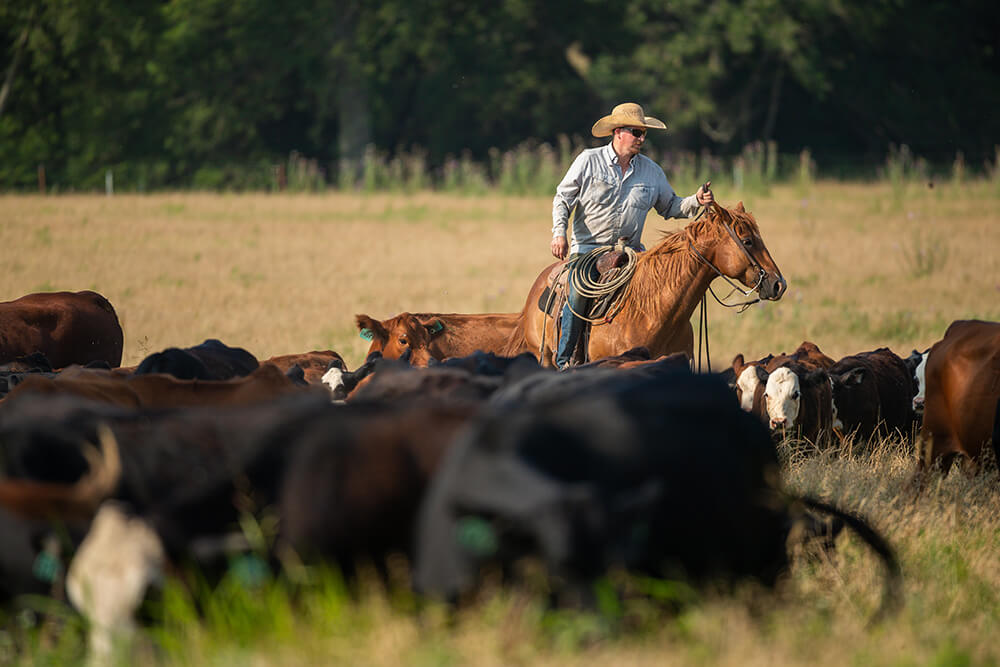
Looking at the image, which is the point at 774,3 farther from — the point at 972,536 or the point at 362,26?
the point at 972,536

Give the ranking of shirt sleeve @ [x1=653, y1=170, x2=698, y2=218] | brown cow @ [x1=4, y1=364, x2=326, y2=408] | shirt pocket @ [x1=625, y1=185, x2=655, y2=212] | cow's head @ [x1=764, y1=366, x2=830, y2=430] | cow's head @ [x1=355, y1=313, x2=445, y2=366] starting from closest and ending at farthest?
brown cow @ [x1=4, y1=364, x2=326, y2=408], cow's head @ [x1=764, y1=366, x2=830, y2=430], shirt pocket @ [x1=625, y1=185, x2=655, y2=212], shirt sleeve @ [x1=653, y1=170, x2=698, y2=218], cow's head @ [x1=355, y1=313, x2=445, y2=366]

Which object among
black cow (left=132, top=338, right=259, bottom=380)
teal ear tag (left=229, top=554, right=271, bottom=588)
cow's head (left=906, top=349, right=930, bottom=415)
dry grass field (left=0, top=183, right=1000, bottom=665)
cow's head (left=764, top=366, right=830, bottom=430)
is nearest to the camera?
dry grass field (left=0, top=183, right=1000, bottom=665)

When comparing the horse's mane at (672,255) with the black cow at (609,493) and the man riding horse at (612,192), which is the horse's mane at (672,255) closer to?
the man riding horse at (612,192)

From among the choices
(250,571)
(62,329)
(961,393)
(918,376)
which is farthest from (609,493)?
(62,329)

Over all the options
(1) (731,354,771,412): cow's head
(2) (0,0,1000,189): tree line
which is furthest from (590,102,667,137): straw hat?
(2) (0,0,1000,189): tree line

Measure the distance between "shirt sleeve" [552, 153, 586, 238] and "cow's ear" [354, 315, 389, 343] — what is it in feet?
7.19

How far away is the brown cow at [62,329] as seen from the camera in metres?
11.3

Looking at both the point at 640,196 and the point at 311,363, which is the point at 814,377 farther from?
the point at 311,363

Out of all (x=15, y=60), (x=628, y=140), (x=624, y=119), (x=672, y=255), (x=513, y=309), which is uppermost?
(x=15, y=60)

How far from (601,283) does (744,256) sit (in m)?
1.15

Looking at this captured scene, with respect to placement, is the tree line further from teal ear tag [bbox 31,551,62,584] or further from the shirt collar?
teal ear tag [bbox 31,551,62,584]

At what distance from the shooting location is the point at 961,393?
25.4ft

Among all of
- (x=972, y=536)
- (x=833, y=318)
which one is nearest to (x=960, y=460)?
(x=972, y=536)

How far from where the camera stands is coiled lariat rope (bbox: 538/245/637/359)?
1062 centimetres
